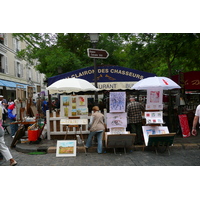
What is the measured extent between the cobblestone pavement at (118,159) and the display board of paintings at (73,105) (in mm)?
1713

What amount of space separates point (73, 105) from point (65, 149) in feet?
6.12

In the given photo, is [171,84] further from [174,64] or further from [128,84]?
[174,64]

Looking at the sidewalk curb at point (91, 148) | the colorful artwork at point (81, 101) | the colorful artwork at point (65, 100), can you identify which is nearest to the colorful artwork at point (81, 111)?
the colorful artwork at point (81, 101)

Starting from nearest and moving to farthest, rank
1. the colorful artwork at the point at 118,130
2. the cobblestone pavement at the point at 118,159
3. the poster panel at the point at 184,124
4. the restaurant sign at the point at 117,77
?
the cobblestone pavement at the point at 118,159 < the colorful artwork at the point at 118,130 < the poster panel at the point at 184,124 < the restaurant sign at the point at 117,77

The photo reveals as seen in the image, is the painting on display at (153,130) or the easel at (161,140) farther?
the painting on display at (153,130)

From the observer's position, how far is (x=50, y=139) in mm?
7527

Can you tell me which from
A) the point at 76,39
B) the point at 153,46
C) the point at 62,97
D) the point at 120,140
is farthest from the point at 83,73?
the point at 76,39

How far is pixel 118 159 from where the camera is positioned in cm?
548

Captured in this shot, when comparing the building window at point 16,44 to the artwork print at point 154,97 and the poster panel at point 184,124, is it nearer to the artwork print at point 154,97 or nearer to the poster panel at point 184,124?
the artwork print at point 154,97

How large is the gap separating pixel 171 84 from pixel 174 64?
35.3 feet

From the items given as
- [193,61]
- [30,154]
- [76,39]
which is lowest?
[30,154]

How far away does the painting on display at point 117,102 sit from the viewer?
6410 mm

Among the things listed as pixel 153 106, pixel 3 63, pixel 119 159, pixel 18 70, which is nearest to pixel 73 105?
pixel 119 159

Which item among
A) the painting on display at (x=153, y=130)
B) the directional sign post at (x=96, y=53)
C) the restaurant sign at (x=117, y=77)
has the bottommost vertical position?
the painting on display at (x=153, y=130)
